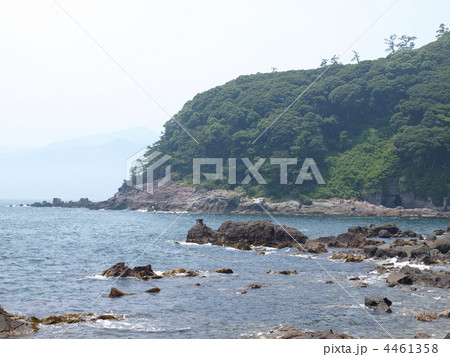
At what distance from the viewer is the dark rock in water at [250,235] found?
1870 inches

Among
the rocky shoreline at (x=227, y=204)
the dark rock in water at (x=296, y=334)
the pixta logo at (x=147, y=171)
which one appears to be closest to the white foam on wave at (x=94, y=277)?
the dark rock in water at (x=296, y=334)

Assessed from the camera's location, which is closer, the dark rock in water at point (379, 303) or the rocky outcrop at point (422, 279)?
the dark rock in water at point (379, 303)

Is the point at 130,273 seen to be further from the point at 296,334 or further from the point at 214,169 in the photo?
the point at 214,169

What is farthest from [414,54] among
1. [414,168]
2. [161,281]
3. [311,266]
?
[161,281]

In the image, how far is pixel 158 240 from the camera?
55.8 meters

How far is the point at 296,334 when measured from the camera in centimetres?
1609

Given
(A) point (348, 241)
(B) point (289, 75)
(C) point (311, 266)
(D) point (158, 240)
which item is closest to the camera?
(C) point (311, 266)

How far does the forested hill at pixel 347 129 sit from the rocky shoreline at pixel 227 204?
3.20 meters

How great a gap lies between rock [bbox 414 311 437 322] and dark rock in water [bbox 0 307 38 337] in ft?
47.6

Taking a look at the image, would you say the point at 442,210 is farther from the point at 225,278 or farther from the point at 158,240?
the point at 225,278

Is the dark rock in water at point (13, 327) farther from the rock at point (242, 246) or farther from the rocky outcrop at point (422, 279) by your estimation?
the rock at point (242, 246)

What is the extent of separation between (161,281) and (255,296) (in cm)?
675

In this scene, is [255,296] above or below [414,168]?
below
